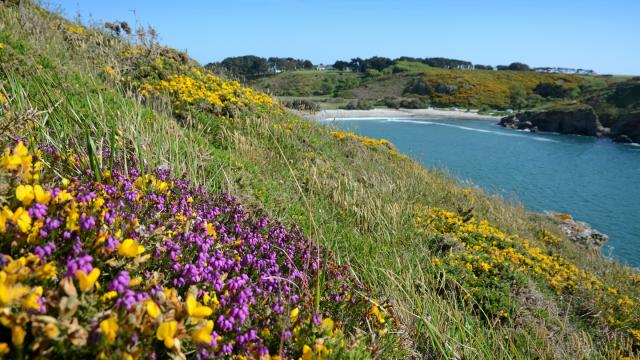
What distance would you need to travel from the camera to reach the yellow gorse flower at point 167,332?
124 cm

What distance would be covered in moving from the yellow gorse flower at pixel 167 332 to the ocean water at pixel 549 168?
11.8 meters

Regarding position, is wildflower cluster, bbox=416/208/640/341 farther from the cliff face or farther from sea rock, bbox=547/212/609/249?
the cliff face

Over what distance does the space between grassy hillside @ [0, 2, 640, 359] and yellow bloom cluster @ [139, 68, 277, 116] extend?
57 millimetres

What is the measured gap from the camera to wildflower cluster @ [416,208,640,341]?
541 cm

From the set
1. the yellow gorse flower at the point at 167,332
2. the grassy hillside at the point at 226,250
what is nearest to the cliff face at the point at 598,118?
the grassy hillside at the point at 226,250

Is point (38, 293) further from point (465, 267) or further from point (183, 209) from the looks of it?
point (465, 267)

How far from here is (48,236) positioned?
61.0 inches

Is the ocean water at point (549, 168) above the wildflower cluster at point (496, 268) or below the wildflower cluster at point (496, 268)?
below

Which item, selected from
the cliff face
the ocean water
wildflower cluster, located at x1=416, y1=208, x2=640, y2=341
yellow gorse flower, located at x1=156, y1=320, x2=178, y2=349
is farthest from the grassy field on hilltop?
yellow gorse flower, located at x1=156, y1=320, x2=178, y2=349

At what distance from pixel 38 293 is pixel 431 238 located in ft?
18.1

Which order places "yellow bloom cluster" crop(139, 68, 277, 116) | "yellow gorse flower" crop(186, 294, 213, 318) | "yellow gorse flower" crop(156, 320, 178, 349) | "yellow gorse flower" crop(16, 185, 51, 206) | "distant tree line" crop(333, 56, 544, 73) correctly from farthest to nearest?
1. "distant tree line" crop(333, 56, 544, 73)
2. "yellow bloom cluster" crop(139, 68, 277, 116)
3. "yellow gorse flower" crop(16, 185, 51, 206)
4. "yellow gorse flower" crop(186, 294, 213, 318)
5. "yellow gorse flower" crop(156, 320, 178, 349)

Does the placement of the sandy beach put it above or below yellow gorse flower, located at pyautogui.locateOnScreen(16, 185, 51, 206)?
below

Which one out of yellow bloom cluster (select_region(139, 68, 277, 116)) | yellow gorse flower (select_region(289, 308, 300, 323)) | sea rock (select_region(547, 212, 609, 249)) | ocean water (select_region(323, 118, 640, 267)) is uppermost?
yellow bloom cluster (select_region(139, 68, 277, 116))

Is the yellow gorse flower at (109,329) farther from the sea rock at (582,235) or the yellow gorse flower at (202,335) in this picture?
the sea rock at (582,235)
